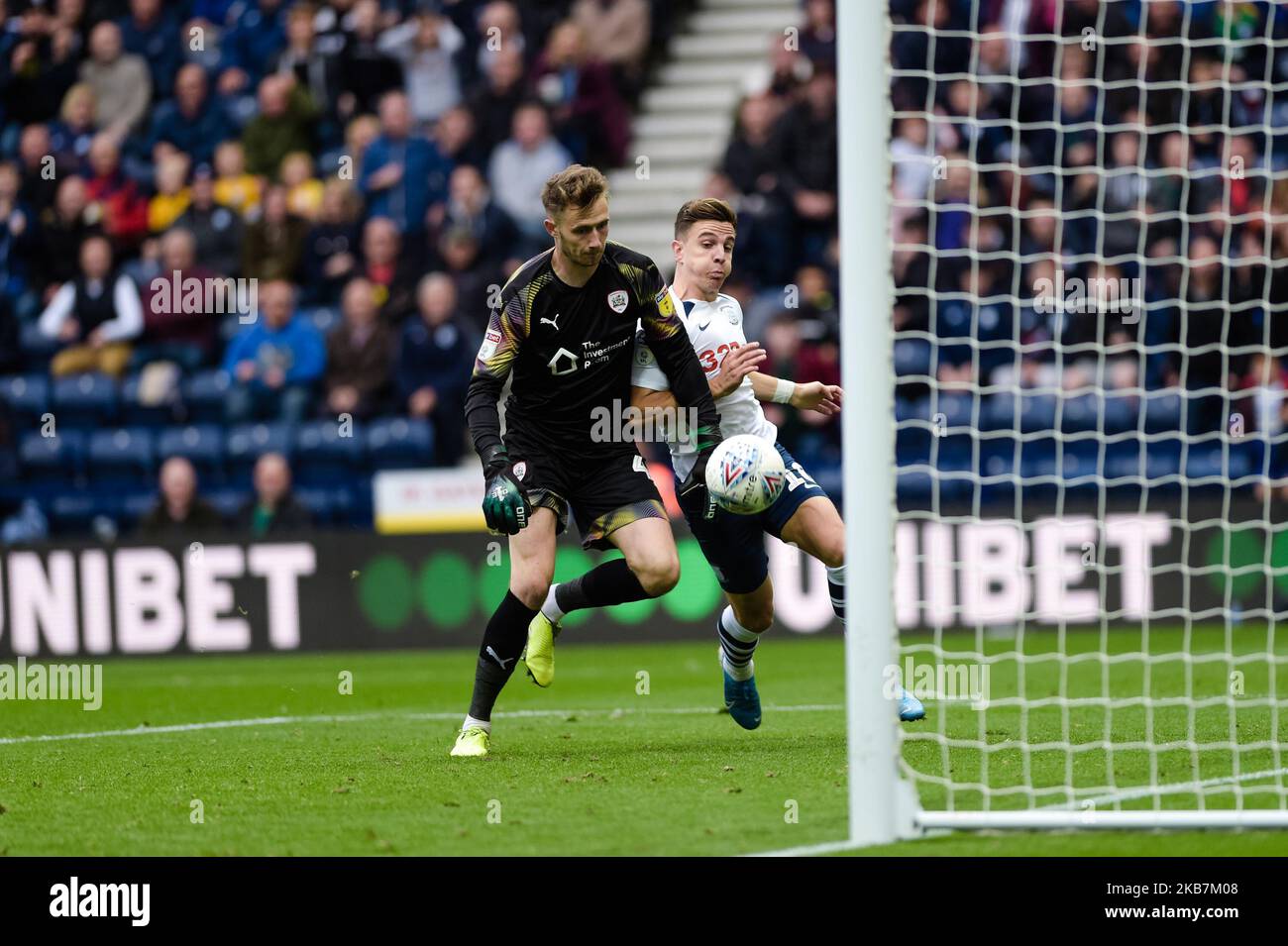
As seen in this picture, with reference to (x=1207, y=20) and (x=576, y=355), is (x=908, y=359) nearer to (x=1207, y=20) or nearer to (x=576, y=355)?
(x=1207, y=20)

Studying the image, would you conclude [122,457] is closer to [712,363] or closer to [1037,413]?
[1037,413]

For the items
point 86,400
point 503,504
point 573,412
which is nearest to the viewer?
point 503,504

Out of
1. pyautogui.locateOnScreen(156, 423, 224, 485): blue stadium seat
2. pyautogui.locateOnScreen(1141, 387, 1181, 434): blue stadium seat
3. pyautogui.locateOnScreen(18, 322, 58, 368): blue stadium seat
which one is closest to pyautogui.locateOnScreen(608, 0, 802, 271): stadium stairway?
pyautogui.locateOnScreen(156, 423, 224, 485): blue stadium seat

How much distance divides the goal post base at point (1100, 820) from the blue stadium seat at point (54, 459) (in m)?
11.8

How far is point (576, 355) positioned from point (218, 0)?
12885 millimetres

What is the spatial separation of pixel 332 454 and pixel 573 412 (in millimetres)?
7602

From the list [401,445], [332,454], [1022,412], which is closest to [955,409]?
[1022,412]

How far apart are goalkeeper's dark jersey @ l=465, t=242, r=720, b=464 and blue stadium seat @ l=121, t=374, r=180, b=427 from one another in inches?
338

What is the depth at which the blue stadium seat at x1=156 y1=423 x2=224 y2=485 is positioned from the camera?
15000mm

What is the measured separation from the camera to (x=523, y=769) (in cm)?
672

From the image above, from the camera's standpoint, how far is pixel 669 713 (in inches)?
347

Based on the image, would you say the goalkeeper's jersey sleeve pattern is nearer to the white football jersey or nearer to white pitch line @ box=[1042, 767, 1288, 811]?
the white football jersey

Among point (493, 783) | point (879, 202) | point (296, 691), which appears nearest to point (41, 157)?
point (296, 691)

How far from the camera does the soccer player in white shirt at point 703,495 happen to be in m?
7.45
